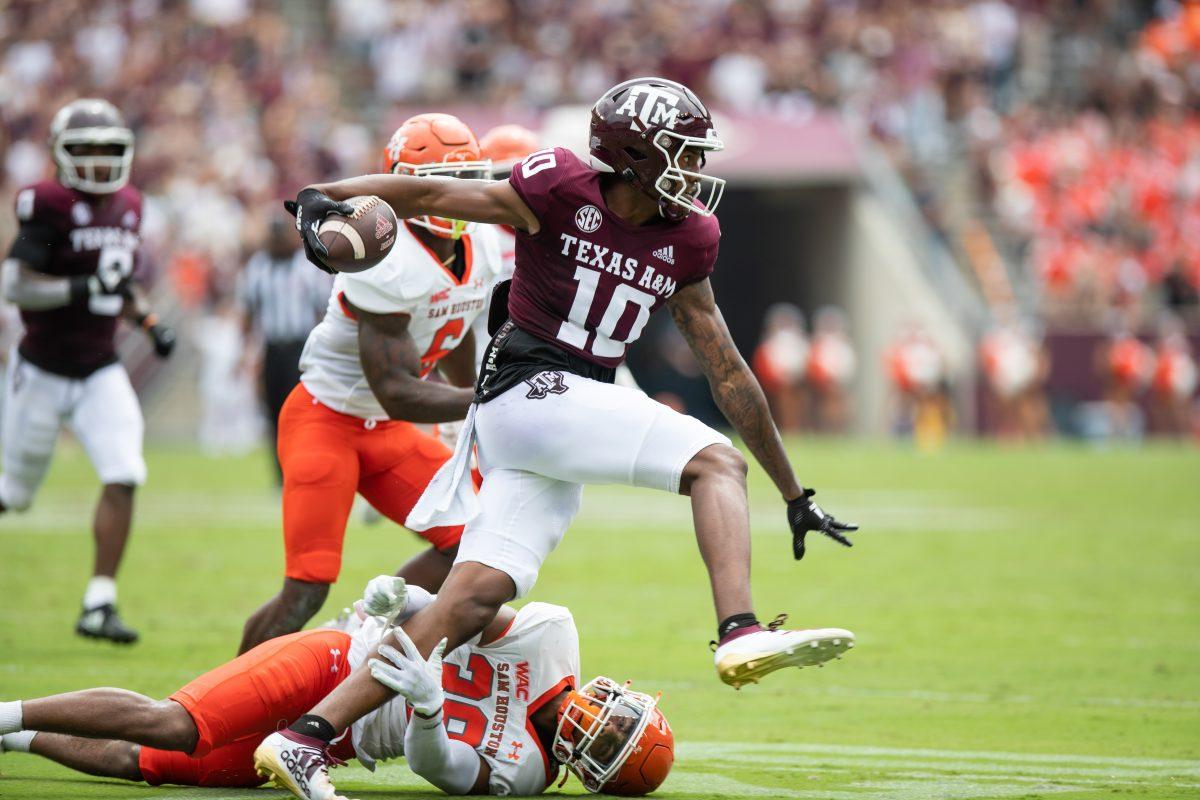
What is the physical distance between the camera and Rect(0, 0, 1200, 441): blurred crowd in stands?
2336 centimetres

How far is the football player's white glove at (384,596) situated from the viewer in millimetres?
4277

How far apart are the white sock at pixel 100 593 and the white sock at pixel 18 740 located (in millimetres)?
2784

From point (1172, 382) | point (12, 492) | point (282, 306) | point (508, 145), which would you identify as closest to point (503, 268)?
point (508, 145)

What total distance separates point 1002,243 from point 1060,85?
11.5ft

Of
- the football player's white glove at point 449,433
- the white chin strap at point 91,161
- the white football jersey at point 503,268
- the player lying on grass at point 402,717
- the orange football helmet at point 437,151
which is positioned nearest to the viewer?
the player lying on grass at point 402,717

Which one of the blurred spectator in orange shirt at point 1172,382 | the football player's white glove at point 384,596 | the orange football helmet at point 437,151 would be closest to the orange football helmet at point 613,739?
the football player's white glove at point 384,596

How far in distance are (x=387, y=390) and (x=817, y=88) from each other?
2178 cm

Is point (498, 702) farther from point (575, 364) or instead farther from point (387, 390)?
point (387, 390)

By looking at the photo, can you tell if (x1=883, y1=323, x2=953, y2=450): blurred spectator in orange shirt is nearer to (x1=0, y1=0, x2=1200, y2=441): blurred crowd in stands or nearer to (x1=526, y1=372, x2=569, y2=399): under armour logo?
(x1=0, y1=0, x2=1200, y2=441): blurred crowd in stands

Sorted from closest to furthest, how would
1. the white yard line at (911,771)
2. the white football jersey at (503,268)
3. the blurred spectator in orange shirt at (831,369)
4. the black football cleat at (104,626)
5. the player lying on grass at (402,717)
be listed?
the player lying on grass at (402,717), the white yard line at (911,771), the white football jersey at (503,268), the black football cleat at (104,626), the blurred spectator in orange shirt at (831,369)

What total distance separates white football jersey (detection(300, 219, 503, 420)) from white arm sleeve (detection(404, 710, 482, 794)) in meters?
1.52

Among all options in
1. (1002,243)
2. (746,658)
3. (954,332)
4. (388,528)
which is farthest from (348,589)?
(1002,243)

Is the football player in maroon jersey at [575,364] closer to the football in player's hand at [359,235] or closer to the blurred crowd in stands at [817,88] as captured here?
the football in player's hand at [359,235]

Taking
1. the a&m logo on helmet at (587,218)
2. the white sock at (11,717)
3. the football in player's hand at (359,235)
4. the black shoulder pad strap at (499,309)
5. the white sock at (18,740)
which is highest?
the a&m logo on helmet at (587,218)
